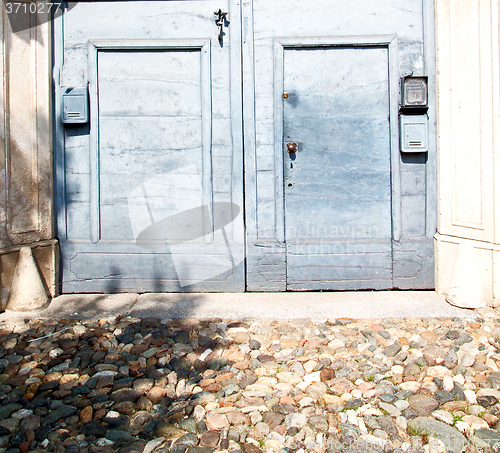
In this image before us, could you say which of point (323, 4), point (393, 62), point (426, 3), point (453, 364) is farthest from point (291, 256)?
point (426, 3)

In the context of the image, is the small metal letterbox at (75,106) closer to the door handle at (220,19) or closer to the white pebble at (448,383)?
the door handle at (220,19)

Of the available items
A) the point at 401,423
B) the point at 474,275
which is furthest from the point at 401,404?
the point at 474,275

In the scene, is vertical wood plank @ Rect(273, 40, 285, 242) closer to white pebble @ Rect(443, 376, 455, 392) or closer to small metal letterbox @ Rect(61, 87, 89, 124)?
small metal letterbox @ Rect(61, 87, 89, 124)

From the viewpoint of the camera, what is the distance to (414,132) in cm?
391

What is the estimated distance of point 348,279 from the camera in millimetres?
4078

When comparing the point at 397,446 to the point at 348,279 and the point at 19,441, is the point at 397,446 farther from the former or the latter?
the point at 348,279

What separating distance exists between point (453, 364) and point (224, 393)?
1.45 metres

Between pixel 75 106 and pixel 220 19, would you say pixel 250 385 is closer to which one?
pixel 75 106

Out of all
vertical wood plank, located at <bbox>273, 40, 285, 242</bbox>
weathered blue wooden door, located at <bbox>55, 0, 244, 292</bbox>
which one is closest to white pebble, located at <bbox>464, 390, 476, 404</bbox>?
vertical wood plank, located at <bbox>273, 40, 285, 242</bbox>

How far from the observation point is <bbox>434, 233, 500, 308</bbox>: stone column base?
3604mm

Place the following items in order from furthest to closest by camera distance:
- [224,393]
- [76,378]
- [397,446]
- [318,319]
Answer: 1. [318,319]
2. [76,378]
3. [224,393]
4. [397,446]

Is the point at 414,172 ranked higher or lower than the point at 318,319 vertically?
higher

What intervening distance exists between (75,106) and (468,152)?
11.5 feet

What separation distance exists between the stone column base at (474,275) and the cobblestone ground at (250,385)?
6.9 inches
